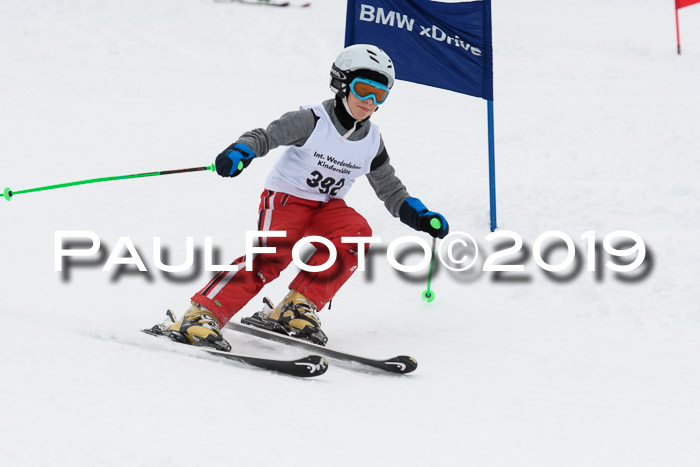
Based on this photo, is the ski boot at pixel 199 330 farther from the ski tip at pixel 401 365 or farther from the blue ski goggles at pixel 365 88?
the blue ski goggles at pixel 365 88

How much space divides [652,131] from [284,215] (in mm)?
5564

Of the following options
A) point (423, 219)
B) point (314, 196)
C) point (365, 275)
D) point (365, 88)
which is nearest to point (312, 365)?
point (314, 196)

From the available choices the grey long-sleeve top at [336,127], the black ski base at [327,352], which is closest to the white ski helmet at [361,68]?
the grey long-sleeve top at [336,127]

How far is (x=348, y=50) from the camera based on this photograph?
4281 millimetres

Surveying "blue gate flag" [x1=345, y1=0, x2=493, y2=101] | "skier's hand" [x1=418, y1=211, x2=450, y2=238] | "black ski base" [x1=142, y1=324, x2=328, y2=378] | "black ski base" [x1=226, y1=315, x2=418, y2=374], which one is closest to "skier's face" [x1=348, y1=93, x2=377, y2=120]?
"skier's hand" [x1=418, y1=211, x2=450, y2=238]

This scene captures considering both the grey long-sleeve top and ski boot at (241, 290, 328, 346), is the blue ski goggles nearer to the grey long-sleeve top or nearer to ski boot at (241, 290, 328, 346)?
the grey long-sleeve top

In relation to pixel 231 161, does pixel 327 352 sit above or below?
below

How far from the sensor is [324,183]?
173 inches

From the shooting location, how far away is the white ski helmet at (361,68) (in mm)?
4199

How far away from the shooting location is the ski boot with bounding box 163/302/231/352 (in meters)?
3.95

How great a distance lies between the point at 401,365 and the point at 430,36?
319 cm

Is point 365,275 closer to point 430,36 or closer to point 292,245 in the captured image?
point 292,245

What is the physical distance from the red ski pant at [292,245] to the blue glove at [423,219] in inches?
12.2

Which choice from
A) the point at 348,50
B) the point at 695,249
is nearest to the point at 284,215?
the point at 348,50
